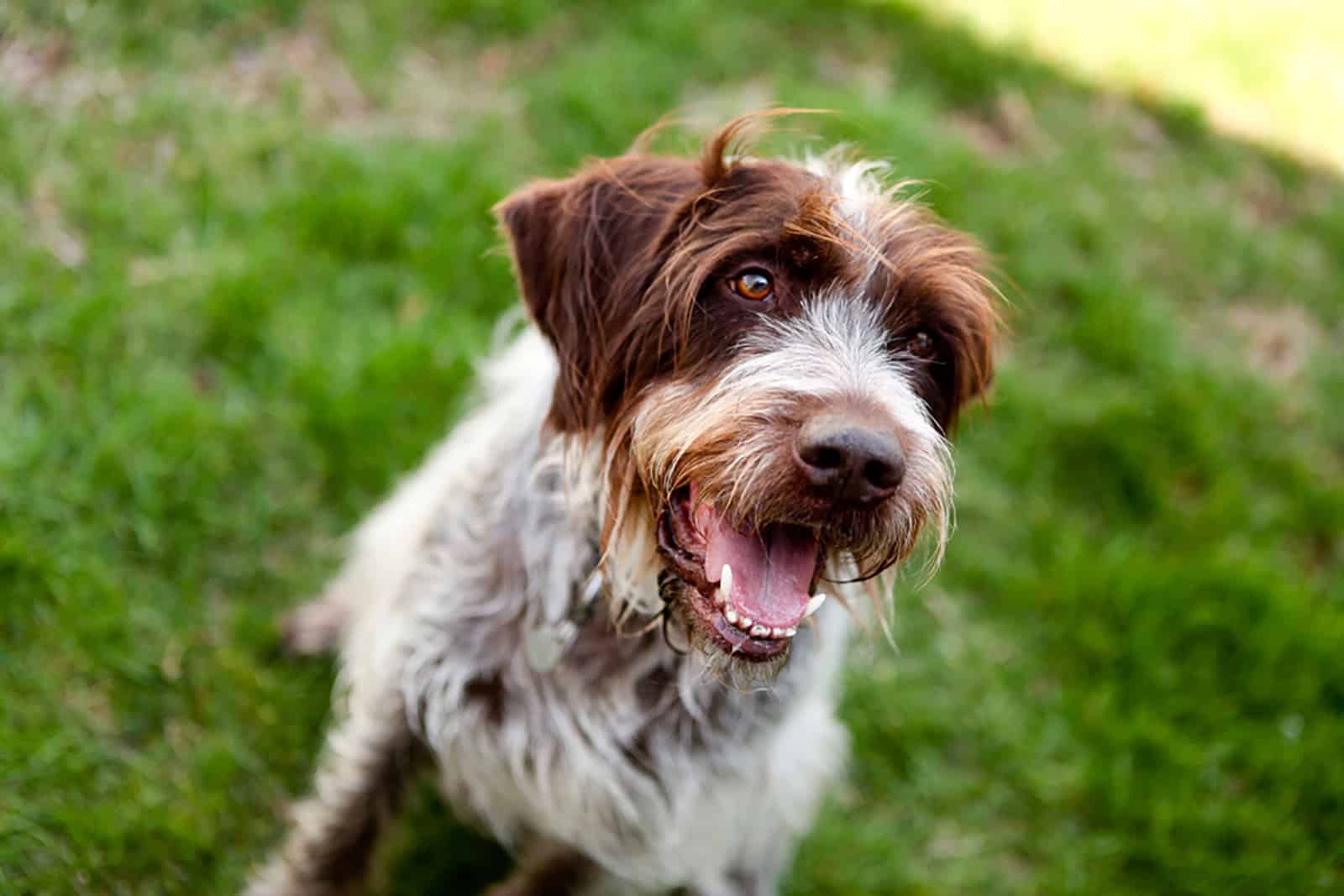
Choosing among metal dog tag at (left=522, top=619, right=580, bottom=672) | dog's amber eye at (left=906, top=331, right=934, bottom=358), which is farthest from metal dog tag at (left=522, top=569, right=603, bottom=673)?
dog's amber eye at (left=906, top=331, right=934, bottom=358)

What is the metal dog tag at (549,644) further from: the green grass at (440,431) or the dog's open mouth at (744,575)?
the green grass at (440,431)

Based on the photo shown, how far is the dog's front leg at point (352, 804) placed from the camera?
3082 millimetres

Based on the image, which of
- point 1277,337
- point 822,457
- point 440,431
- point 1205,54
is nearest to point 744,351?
point 822,457

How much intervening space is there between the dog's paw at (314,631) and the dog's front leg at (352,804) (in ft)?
1.81

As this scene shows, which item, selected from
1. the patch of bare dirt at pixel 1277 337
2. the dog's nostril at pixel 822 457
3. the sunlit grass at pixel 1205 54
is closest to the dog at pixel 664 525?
the dog's nostril at pixel 822 457

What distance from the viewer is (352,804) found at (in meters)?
3.09

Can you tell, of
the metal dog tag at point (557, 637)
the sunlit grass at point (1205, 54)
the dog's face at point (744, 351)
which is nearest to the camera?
the dog's face at point (744, 351)

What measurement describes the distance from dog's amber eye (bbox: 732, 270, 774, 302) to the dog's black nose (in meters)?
0.43

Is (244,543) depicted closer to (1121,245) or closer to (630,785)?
(630,785)

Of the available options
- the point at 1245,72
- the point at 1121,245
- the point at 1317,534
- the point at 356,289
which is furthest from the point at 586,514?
the point at 1245,72

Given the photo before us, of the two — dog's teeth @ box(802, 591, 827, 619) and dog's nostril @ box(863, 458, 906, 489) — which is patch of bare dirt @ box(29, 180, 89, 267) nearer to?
dog's teeth @ box(802, 591, 827, 619)

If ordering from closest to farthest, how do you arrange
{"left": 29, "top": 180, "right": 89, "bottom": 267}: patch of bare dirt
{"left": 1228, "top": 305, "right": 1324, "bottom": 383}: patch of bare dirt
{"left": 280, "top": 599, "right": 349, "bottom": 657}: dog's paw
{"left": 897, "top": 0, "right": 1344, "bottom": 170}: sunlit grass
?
{"left": 280, "top": 599, "right": 349, "bottom": 657}: dog's paw
{"left": 29, "top": 180, "right": 89, "bottom": 267}: patch of bare dirt
{"left": 1228, "top": 305, "right": 1324, "bottom": 383}: patch of bare dirt
{"left": 897, "top": 0, "right": 1344, "bottom": 170}: sunlit grass

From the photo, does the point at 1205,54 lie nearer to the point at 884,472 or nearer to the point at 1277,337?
the point at 1277,337

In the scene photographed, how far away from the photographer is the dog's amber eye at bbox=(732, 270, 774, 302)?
Answer: 251cm
